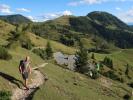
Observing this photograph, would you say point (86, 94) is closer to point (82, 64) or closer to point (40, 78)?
point (40, 78)

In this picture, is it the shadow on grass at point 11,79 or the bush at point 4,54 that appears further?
the bush at point 4,54

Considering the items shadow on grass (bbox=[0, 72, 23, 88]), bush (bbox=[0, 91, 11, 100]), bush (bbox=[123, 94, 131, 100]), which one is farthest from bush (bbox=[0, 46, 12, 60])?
bush (bbox=[123, 94, 131, 100])

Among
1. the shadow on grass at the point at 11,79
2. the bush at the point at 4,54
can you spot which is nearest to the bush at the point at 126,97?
the bush at the point at 4,54

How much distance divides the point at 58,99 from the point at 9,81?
528 cm

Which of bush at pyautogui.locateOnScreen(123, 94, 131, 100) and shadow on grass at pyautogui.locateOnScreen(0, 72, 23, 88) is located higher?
shadow on grass at pyautogui.locateOnScreen(0, 72, 23, 88)

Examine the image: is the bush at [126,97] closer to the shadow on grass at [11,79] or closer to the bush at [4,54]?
the bush at [4,54]

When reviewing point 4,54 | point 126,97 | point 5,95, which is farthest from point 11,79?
point 126,97

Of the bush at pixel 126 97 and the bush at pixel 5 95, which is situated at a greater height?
the bush at pixel 5 95

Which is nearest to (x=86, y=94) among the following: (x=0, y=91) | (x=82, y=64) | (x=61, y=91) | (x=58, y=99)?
(x=61, y=91)

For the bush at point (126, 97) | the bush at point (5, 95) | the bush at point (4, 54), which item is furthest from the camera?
the bush at point (126, 97)

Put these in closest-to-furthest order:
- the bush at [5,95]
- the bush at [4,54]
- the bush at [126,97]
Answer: the bush at [5,95] < the bush at [4,54] < the bush at [126,97]

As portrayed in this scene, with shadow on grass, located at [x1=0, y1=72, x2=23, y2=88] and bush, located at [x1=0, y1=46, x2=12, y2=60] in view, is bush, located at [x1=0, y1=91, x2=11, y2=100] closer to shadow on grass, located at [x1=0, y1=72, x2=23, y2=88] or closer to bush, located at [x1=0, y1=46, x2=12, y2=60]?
shadow on grass, located at [x1=0, y1=72, x2=23, y2=88]

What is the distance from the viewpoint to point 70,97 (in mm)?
32500

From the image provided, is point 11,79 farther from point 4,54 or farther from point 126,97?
point 126,97
